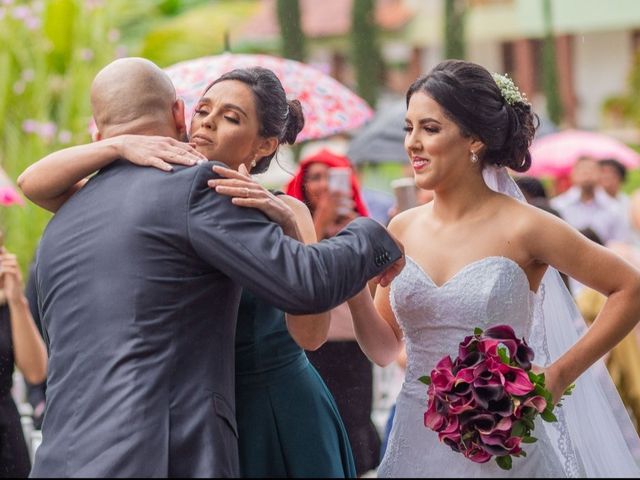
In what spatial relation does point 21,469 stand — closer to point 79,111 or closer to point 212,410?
point 212,410

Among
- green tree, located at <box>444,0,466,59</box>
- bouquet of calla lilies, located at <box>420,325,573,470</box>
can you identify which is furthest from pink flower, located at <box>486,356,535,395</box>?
green tree, located at <box>444,0,466,59</box>

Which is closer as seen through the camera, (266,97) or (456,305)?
(266,97)

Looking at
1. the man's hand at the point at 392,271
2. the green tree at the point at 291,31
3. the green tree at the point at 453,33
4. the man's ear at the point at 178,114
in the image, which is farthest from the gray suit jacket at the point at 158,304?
the green tree at the point at 453,33

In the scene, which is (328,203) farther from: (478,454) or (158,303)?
(158,303)

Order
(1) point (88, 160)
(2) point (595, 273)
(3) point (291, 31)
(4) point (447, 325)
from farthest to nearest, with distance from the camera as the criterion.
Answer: (3) point (291, 31) → (4) point (447, 325) → (2) point (595, 273) → (1) point (88, 160)

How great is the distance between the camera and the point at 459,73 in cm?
438

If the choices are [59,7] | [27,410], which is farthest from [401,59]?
[27,410]

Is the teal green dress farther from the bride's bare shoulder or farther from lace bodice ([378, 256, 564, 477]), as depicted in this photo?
the bride's bare shoulder

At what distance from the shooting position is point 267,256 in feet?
10.6

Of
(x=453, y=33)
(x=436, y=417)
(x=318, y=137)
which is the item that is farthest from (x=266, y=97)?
(x=453, y=33)

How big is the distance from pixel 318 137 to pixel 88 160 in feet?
13.4

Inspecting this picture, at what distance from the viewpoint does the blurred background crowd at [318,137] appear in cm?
616

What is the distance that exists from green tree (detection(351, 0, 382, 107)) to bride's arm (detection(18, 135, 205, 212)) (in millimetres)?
19606

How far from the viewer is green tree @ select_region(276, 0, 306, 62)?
20719mm
